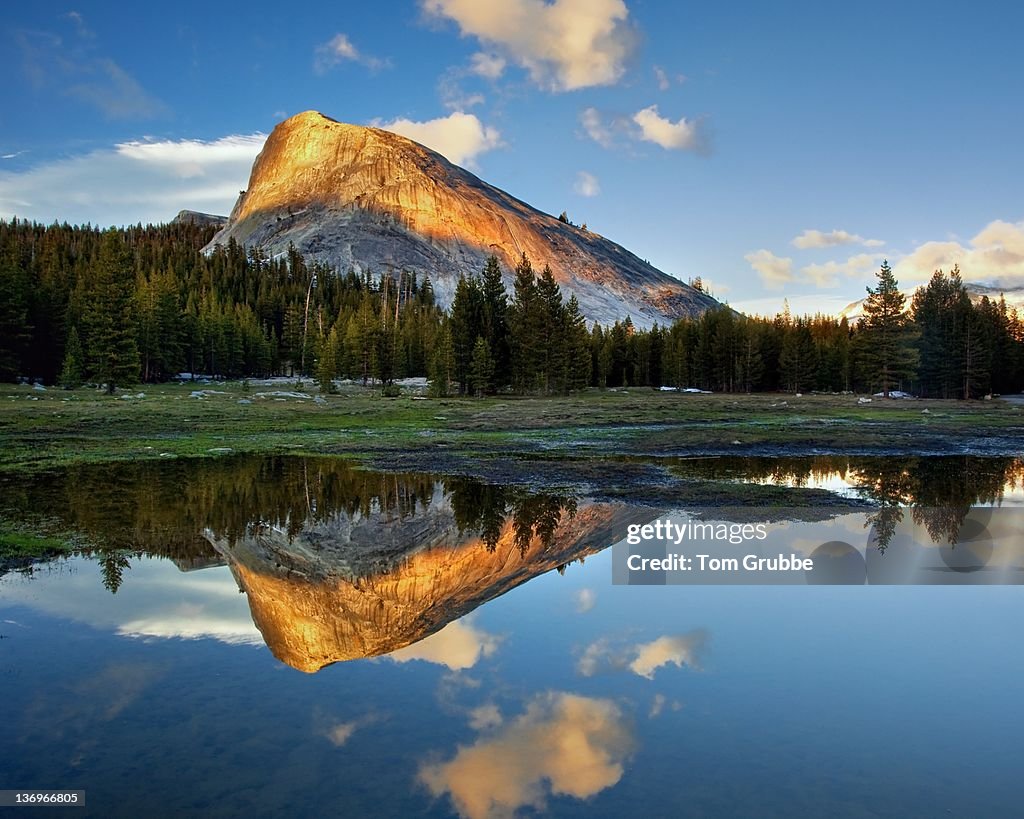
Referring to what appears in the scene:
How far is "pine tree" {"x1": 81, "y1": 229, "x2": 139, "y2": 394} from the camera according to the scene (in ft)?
193

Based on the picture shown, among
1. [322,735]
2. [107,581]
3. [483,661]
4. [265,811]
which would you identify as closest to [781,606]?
[483,661]

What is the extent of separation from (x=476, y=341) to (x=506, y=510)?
59.4m

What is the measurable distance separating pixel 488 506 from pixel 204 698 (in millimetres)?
11052

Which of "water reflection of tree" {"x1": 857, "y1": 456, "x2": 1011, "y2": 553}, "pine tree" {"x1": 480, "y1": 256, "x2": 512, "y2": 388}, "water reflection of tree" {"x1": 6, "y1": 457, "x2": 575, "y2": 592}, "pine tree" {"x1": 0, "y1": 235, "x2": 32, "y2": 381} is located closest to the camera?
"water reflection of tree" {"x1": 6, "y1": 457, "x2": 575, "y2": 592}

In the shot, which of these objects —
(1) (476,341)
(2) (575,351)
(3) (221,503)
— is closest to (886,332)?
(2) (575,351)

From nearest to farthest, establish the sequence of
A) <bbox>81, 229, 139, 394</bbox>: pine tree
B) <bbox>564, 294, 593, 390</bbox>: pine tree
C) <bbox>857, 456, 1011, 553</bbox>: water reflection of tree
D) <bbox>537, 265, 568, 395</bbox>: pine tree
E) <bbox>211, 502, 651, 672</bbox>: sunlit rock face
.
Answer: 1. <bbox>211, 502, 651, 672</bbox>: sunlit rock face
2. <bbox>857, 456, 1011, 553</bbox>: water reflection of tree
3. <bbox>81, 229, 139, 394</bbox>: pine tree
4. <bbox>537, 265, 568, 395</bbox>: pine tree
5. <bbox>564, 294, 593, 390</bbox>: pine tree

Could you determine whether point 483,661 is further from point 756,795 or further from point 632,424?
point 632,424

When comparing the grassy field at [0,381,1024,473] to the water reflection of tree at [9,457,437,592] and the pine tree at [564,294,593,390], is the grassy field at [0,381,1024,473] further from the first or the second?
the pine tree at [564,294,593,390]

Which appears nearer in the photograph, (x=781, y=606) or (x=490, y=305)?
(x=781, y=606)

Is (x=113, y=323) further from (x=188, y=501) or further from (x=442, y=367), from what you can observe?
(x=188, y=501)

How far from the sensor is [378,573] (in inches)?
492

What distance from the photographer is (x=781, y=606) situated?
10680 millimetres

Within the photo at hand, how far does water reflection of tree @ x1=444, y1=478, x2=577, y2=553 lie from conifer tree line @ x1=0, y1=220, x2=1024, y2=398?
49144 millimetres

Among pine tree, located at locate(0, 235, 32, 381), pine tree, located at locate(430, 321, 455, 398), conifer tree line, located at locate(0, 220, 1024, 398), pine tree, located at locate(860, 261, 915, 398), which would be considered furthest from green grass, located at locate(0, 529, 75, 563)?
pine tree, located at locate(860, 261, 915, 398)
